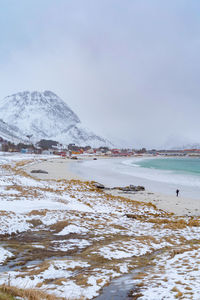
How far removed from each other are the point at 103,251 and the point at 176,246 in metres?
4.13

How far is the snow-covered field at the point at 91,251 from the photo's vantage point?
7.14m

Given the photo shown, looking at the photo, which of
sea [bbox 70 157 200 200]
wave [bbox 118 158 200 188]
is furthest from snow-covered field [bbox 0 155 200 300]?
wave [bbox 118 158 200 188]

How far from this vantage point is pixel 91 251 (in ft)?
34.1

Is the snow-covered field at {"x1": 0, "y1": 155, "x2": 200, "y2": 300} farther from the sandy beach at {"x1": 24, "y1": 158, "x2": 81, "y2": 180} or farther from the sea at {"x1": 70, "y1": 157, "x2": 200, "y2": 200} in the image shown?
the sandy beach at {"x1": 24, "y1": 158, "x2": 81, "y2": 180}

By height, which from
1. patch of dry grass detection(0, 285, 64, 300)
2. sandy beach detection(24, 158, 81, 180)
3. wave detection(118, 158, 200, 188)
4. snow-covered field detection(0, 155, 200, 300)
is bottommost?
wave detection(118, 158, 200, 188)

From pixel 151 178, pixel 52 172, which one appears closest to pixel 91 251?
pixel 151 178

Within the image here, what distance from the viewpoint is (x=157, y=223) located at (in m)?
17.1

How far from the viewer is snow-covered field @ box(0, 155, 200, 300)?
7.14m

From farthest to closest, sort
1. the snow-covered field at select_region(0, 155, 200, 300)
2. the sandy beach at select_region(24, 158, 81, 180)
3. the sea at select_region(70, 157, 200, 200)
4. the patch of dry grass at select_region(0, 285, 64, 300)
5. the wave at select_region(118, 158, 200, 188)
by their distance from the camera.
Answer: the wave at select_region(118, 158, 200, 188), the sandy beach at select_region(24, 158, 81, 180), the sea at select_region(70, 157, 200, 200), the snow-covered field at select_region(0, 155, 200, 300), the patch of dry grass at select_region(0, 285, 64, 300)

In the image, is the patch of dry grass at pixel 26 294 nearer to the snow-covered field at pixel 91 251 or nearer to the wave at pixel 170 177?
the snow-covered field at pixel 91 251

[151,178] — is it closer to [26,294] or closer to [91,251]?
[91,251]

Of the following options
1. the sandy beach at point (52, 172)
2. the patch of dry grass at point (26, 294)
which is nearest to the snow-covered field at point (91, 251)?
the patch of dry grass at point (26, 294)

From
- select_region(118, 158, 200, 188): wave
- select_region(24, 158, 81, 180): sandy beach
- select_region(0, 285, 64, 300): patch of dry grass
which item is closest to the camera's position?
select_region(0, 285, 64, 300): patch of dry grass

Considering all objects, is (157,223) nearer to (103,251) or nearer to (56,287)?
(103,251)
